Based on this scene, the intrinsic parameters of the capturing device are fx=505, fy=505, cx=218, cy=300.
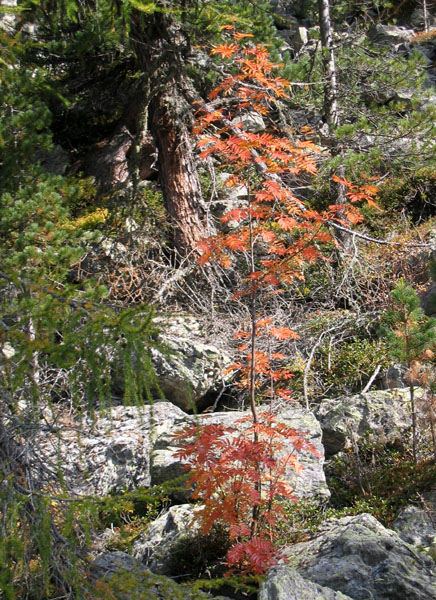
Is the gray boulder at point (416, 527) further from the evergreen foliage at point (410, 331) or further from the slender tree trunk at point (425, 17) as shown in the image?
the slender tree trunk at point (425, 17)

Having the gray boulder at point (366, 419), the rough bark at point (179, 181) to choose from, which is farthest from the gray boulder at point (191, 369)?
the rough bark at point (179, 181)

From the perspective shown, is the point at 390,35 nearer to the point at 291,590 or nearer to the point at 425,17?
the point at 425,17

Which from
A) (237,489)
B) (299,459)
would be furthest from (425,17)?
(237,489)

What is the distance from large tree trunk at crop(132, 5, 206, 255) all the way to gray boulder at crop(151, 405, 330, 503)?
9.34 feet

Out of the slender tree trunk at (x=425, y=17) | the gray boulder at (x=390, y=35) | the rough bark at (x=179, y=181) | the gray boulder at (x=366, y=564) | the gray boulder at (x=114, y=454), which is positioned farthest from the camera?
the slender tree trunk at (x=425, y=17)

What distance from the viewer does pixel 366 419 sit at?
4.70 meters

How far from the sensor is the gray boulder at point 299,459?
4047 millimetres

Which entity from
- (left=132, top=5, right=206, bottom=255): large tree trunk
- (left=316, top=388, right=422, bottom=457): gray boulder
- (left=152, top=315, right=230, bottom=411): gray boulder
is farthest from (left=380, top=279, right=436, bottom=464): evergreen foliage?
(left=132, top=5, right=206, bottom=255): large tree trunk

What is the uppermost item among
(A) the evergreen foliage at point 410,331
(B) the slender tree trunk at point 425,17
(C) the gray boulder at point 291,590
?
(B) the slender tree trunk at point 425,17

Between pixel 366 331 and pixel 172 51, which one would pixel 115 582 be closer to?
pixel 366 331

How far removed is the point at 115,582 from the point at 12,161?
5.52m

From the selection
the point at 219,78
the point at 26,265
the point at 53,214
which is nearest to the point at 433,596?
the point at 26,265

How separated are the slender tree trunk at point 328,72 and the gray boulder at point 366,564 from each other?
5.78 meters

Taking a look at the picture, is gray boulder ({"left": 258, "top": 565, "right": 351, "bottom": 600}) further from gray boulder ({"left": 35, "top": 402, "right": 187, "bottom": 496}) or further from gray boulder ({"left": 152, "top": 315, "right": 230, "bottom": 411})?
gray boulder ({"left": 152, "top": 315, "right": 230, "bottom": 411})
